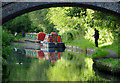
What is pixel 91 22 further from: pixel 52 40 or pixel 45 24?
pixel 45 24

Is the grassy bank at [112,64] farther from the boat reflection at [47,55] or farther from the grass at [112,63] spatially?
the boat reflection at [47,55]

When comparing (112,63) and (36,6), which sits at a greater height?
(36,6)

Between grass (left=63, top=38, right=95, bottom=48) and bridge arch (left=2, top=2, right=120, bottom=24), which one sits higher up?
bridge arch (left=2, top=2, right=120, bottom=24)

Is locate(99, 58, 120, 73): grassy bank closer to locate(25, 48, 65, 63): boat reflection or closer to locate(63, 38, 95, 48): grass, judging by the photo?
locate(25, 48, 65, 63): boat reflection

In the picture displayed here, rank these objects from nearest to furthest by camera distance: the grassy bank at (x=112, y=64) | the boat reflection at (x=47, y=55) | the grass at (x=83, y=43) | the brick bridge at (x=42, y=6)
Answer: the brick bridge at (x=42, y=6)
the grassy bank at (x=112, y=64)
the boat reflection at (x=47, y=55)
the grass at (x=83, y=43)

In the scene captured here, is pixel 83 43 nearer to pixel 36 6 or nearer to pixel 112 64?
pixel 112 64

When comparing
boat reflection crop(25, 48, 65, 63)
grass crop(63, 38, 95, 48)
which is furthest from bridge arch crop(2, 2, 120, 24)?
grass crop(63, 38, 95, 48)

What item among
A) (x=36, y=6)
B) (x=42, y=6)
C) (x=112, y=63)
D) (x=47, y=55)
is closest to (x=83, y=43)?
(x=47, y=55)

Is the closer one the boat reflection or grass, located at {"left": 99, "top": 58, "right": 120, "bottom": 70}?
grass, located at {"left": 99, "top": 58, "right": 120, "bottom": 70}

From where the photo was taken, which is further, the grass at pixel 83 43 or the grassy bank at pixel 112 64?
the grass at pixel 83 43

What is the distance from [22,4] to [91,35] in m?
12.0

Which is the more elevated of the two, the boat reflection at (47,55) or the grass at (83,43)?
the grass at (83,43)

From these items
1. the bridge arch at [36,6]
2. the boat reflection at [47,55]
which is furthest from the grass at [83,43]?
the bridge arch at [36,6]

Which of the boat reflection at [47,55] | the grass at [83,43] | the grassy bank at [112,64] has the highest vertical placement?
the grass at [83,43]
